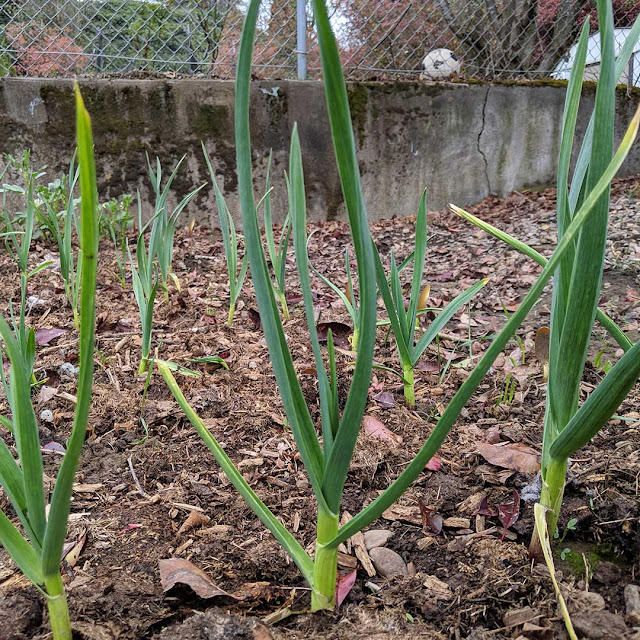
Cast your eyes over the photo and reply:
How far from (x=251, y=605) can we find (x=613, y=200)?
132 inches

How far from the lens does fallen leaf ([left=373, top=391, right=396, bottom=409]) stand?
1240 mm

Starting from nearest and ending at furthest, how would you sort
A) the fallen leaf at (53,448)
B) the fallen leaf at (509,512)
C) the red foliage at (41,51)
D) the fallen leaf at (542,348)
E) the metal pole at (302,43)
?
the fallen leaf at (509,512), the fallen leaf at (53,448), the fallen leaf at (542,348), the red foliage at (41,51), the metal pole at (302,43)

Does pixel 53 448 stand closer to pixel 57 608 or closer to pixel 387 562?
pixel 57 608

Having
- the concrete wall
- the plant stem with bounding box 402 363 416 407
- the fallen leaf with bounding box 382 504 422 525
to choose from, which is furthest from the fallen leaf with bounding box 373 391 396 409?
the concrete wall

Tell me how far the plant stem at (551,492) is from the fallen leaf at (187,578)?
397mm

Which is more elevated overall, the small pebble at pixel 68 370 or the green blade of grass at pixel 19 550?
the green blade of grass at pixel 19 550

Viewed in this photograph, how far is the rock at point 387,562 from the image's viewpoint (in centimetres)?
76

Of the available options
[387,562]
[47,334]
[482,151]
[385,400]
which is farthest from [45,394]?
[482,151]

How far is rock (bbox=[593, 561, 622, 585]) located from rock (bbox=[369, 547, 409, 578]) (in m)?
0.25

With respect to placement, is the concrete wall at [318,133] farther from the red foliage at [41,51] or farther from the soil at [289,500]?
the soil at [289,500]

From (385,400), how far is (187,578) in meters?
0.66

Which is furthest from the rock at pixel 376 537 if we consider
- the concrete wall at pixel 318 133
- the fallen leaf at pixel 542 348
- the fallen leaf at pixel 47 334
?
the concrete wall at pixel 318 133

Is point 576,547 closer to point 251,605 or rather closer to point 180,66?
point 251,605

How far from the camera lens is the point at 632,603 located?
2.11 feet
